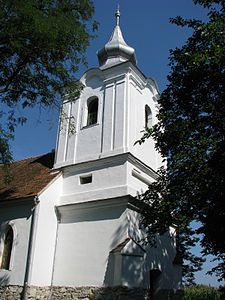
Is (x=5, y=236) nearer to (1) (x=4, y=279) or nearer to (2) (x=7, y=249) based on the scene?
(2) (x=7, y=249)

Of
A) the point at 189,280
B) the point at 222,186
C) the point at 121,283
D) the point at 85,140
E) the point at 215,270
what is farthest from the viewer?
the point at 189,280

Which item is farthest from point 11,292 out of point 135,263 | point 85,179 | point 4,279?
point 85,179

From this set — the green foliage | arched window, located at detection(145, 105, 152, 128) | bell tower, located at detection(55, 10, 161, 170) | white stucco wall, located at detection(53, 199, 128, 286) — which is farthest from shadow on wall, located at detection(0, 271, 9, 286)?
the green foliage

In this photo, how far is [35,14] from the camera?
1062 centimetres

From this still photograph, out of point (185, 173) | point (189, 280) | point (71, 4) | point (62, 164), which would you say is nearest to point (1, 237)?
point (62, 164)

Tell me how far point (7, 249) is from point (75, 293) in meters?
3.68

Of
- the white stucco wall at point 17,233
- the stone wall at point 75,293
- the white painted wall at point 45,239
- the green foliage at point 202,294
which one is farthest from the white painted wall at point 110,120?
the green foliage at point 202,294

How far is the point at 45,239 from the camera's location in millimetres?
14906

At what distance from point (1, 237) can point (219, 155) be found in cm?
1017

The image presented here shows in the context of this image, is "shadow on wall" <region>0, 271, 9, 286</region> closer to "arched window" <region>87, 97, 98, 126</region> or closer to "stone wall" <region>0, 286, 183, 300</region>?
"stone wall" <region>0, 286, 183, 300</region>

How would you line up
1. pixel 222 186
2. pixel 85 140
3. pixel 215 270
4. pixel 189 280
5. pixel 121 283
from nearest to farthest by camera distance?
pixel 222 186 → pixel 121 283 → pixel 215 270 → pixel 85 140 → pixel 189 280

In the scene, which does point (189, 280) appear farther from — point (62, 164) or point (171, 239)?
point (62, 164)

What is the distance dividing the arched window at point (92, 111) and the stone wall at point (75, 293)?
25.4 feet

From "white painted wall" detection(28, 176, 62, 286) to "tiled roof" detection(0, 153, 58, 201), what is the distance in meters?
0.57
